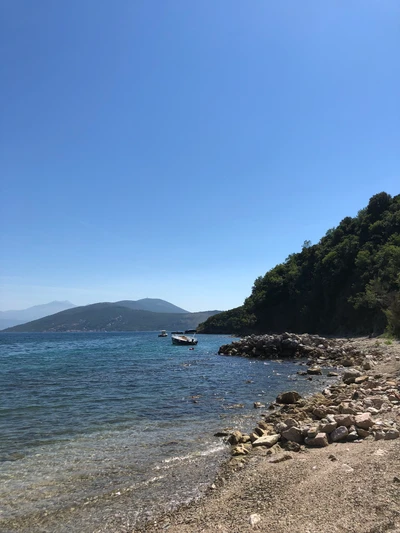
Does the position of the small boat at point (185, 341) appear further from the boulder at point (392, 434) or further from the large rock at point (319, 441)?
the boulder at point (392, 434)

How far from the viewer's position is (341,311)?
243ft

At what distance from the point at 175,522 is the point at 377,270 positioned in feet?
214

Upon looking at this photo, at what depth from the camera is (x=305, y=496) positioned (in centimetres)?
627

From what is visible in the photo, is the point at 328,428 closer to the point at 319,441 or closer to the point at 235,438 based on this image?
Result: the point at 319,441

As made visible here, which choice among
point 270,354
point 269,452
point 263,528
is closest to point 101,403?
point 269,452

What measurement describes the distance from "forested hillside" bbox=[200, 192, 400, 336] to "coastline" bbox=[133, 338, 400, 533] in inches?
1349

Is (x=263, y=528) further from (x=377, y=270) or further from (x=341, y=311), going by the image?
(x=341, y=311)

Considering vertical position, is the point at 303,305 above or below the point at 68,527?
above

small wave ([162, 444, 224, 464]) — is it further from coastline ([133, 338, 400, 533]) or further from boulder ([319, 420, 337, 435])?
boulder ([319, 420, 337, 435])

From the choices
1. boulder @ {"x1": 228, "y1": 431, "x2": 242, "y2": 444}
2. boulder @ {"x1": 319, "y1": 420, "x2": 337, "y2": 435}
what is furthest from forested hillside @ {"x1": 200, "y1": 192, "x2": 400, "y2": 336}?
boulder @ {"x1": 228, "y1": 431, "x2": 242, "y2": 444}

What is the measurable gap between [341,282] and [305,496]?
77896 millimetres

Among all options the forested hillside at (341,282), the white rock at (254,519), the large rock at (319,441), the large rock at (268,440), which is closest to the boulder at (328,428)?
the large rock at (319,441)

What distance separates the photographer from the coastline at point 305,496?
5.33 m

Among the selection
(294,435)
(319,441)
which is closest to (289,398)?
(294,435)
